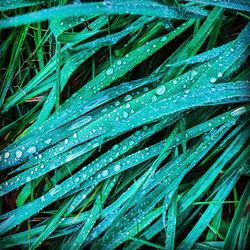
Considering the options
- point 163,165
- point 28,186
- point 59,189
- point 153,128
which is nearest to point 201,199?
point 163,165

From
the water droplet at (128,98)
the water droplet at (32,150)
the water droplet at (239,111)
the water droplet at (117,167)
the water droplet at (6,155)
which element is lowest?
the water droplet at (117,167)

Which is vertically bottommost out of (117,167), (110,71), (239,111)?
(117,167)

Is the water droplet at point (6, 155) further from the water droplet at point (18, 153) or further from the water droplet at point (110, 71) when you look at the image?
the water droplet at point (110, 71)

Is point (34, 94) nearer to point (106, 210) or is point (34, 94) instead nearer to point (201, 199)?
point (106, 210)

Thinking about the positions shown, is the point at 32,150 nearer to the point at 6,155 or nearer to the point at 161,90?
the point at 6,155

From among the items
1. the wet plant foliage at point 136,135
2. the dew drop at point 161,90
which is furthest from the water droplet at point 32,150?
the dew drop at point 161,90

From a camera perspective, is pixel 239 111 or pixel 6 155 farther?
pixel 6 155

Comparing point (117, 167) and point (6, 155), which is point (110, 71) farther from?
point (6, 155)

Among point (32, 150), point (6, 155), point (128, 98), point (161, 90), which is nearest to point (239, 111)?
point (161, 90)

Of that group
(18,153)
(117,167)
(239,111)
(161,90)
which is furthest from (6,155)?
(239,111)

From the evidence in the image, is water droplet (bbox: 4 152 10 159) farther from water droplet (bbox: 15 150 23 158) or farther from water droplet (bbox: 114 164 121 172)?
water droplet (bbox: 114 164 121 172)

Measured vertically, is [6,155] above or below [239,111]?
below
